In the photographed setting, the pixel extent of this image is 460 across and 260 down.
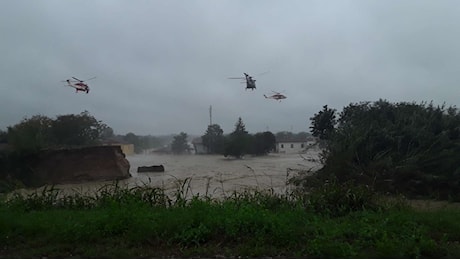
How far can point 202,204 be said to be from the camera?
7.49 meters

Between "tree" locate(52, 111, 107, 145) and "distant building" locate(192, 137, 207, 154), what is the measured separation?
1255cm

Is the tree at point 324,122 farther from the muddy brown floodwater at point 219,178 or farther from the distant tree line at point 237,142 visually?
the distant tree line at point 237,142

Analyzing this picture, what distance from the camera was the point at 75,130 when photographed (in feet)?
112

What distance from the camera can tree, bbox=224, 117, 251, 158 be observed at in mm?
38531

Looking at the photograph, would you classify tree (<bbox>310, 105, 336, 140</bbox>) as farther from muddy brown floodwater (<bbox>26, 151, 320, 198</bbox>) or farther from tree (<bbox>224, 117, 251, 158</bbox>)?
tree (<bbox>224, 117, 251, 158</bbox>)

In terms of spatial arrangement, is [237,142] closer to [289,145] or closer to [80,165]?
[289,145]

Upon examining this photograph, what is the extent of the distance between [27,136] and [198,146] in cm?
2224

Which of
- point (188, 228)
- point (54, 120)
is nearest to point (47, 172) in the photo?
point (54, 120)

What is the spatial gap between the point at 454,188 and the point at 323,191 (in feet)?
27.6

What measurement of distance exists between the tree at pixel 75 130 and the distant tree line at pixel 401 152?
76.0ft

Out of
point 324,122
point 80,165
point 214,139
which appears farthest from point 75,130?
point 324,122

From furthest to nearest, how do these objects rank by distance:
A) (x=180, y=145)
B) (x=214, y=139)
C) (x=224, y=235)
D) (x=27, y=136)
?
(x=180, y=145) → (x=214, y=139) → (x=27, y=136) → (x=224, y=235)

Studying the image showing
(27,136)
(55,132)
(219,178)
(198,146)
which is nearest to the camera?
(219,178)

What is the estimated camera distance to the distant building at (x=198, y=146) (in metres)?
44.7
